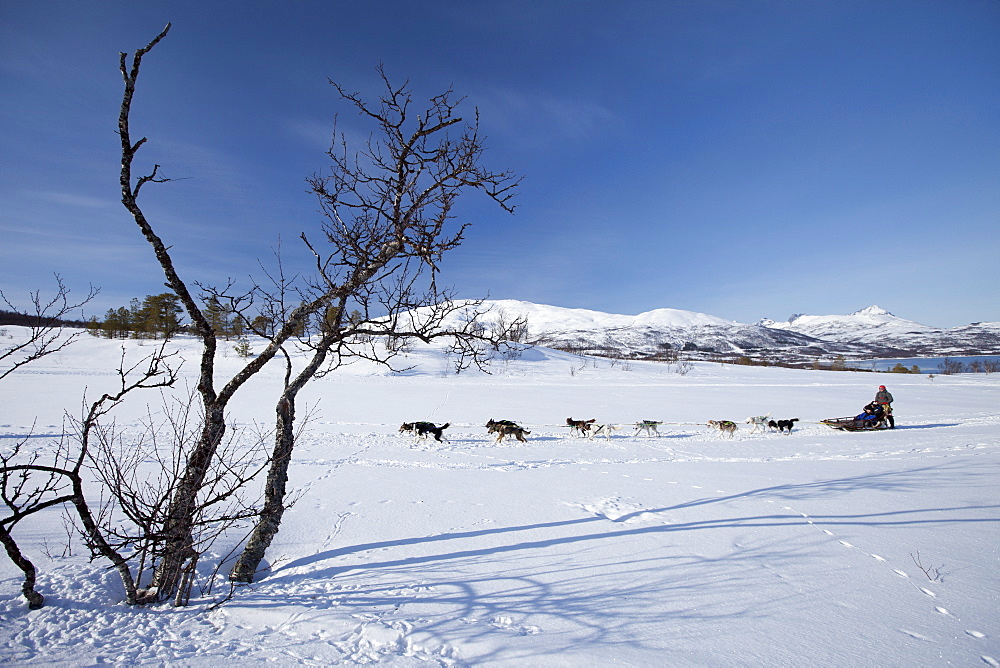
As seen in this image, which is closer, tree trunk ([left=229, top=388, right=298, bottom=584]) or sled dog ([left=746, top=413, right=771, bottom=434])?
tree trunk ([left=229, top=388, right=298, bottom=584])

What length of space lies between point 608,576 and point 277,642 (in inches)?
109

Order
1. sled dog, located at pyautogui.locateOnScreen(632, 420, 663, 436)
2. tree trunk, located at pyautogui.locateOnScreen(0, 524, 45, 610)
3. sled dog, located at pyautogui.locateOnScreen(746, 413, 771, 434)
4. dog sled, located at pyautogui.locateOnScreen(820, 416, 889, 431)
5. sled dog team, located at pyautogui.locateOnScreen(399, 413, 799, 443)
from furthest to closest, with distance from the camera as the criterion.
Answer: sled dog, located at pyautogui.locateOnScreen(746, 413, 771, 434) < dog sled, located at pyautogui.locateOnScreen(820, 416, 889, 431) < sled dog, located at pyautogui.locateOnScreen(632, 420, 663, 436) < sled dog team, located at pyautogui.locateOnScreen(399, 413, 799, 443) < tree trunk, located at pyautogui.locateOnScreen(0, 524, 45, 610)

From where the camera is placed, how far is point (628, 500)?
6.38 m

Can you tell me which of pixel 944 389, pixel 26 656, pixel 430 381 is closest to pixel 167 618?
pixel 26 656

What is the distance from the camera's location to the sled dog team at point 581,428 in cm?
1220

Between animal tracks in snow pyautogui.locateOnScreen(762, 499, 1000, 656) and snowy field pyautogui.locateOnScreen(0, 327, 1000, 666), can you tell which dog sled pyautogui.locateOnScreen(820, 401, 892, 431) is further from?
animal tracks in snow pyautogui.locateOnScreen(762, 499, 1000, 656)

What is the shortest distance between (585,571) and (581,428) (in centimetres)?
962

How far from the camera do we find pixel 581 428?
13.4 m

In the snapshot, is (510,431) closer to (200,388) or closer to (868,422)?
(200,388)

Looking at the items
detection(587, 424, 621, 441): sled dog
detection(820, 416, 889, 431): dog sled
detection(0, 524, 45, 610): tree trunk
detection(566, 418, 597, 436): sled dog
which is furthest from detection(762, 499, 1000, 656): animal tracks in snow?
detection(820, 416, 889, 431): dog sled

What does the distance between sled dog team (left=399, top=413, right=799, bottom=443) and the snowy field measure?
71.7 inches

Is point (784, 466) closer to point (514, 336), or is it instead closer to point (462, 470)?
point (462, 470)

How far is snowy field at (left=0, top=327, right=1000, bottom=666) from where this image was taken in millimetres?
2830

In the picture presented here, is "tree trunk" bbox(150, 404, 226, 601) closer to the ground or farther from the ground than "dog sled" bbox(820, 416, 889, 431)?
farther from the ground
